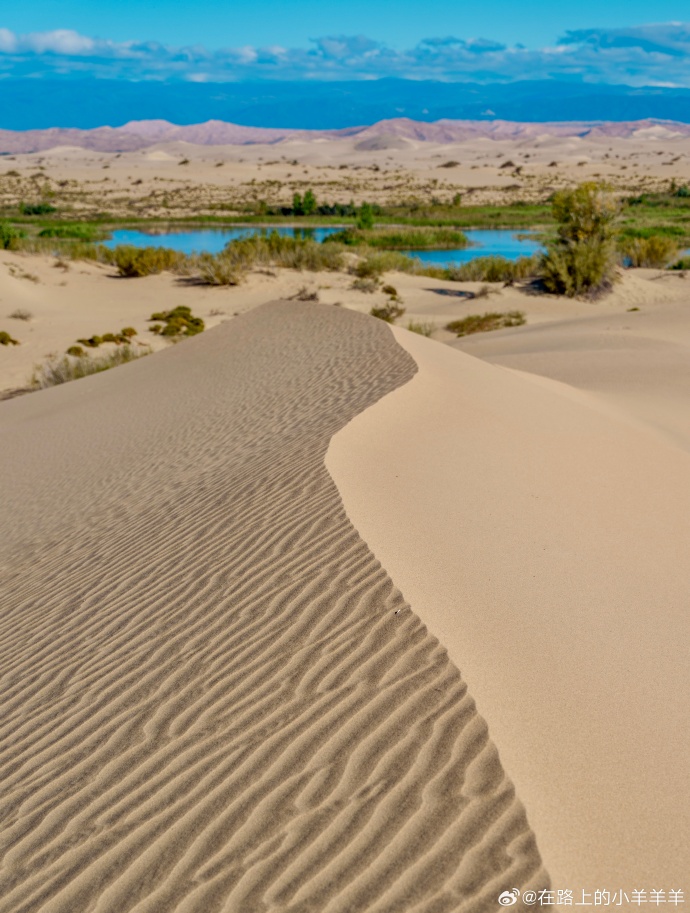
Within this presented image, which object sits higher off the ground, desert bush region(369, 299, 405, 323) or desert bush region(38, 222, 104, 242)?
desert bush region(38, 222, 104, 242)

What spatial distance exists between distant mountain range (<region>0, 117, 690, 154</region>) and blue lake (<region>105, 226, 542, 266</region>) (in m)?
101

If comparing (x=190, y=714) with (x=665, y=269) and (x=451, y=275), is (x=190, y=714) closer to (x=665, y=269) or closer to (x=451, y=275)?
(x=451, y=275)

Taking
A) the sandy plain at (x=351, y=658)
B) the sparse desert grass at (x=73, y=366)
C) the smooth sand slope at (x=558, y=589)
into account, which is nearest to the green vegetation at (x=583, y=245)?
the sparse desert grass at (x=73, y=366)

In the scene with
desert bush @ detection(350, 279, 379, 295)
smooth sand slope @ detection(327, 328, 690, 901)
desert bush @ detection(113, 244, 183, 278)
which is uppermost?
smooth sand slope @ detection(327, 328, 690, 901)

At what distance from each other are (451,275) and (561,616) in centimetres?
2394

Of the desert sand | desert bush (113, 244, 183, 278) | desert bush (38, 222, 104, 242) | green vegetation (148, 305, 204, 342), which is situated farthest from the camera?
the desert sand

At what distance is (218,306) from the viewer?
875 inches

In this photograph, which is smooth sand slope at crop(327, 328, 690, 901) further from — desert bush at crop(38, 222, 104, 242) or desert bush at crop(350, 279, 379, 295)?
A: desert bush at crop(38, 222, 104, 242)

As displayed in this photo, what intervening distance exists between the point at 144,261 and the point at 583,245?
12.2 m

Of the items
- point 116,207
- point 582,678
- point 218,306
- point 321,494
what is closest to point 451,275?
point 218,306

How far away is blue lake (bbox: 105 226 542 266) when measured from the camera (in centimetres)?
3322

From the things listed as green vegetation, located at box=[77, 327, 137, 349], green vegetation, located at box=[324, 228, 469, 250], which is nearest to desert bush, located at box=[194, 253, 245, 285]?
green vegetation, located at box=[77, 327, 137, 349]

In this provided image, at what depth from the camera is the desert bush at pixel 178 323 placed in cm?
1872

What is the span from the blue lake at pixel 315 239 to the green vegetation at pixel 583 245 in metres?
7.83
